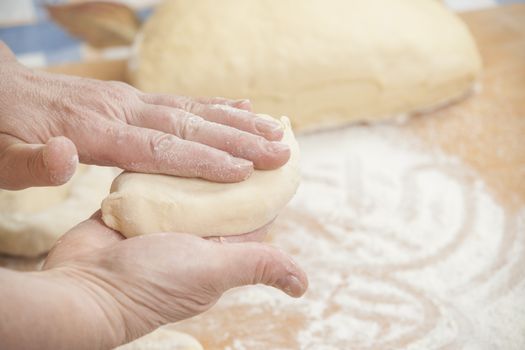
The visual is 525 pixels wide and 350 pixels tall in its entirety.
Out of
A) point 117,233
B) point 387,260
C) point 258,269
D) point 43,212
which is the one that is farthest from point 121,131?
point 387,260

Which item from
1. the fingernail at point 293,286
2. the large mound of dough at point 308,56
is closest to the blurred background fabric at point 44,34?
the large mound of dough at point 308,56

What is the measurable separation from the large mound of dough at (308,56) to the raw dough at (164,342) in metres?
0.85

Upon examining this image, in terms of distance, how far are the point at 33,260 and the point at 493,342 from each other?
123 cm

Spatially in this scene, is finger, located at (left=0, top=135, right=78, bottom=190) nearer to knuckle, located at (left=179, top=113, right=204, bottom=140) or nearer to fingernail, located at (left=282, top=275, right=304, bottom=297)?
knuckle, located at (left=179, top=113, right=204, bottom=140)

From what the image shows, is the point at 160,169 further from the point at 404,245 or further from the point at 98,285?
the point at 404,245

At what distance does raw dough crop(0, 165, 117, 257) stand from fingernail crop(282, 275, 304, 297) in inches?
31.8

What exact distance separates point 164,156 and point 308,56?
932mm

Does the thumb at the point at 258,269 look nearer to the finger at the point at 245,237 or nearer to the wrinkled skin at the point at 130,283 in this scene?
the wrinkled skin at the point at 130,283

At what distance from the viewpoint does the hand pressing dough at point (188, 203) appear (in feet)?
3.65

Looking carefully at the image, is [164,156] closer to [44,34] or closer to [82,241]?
[82,241]

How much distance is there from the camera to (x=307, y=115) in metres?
2.00

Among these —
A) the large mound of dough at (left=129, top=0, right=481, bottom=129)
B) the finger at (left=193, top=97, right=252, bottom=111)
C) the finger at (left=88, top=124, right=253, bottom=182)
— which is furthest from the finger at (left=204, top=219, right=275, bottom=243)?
the large mound of dough at (left=129, top=0, right=481, bottom=129)

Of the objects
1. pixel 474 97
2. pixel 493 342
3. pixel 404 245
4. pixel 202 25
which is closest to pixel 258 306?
pixel 404 245

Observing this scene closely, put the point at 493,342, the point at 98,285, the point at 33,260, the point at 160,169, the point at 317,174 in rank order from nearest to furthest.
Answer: the point at 98,285, the point at 160,169, the point at 493,342, the point at 33,260, the point at 317,174
